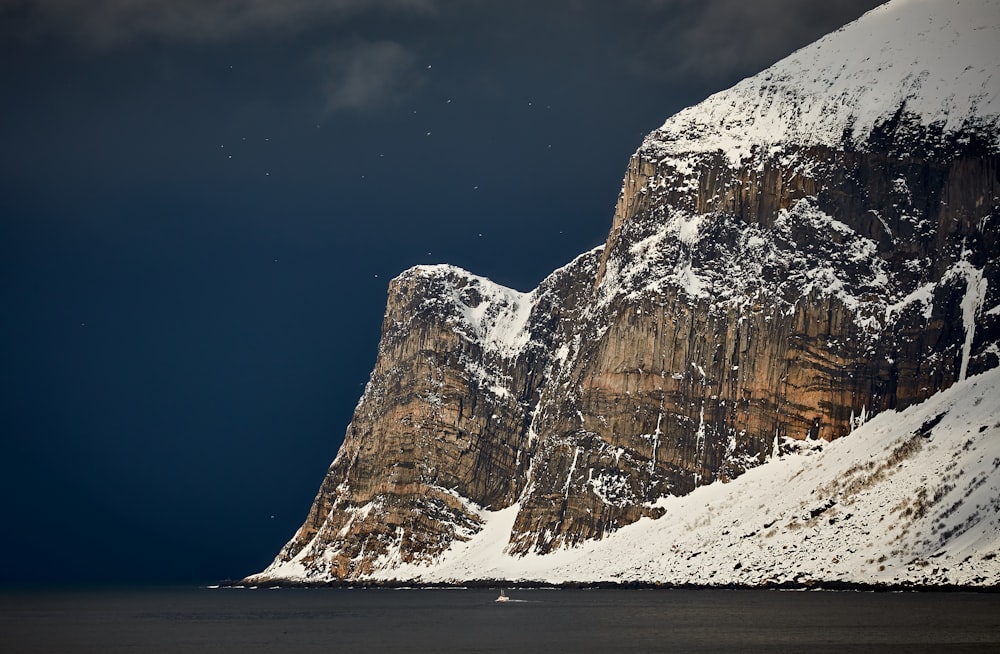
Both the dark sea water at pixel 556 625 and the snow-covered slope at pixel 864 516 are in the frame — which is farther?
the snow-covered slope at pixel 864 516

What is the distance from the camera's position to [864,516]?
163m

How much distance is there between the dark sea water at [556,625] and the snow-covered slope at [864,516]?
5.62 m

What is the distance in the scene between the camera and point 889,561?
5965 inches

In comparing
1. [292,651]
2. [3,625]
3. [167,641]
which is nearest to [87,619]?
[3,625]

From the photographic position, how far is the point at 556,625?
116 metres

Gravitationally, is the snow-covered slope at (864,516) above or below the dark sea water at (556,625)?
above

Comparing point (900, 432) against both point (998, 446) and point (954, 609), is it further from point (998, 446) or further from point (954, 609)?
point (954, 609)

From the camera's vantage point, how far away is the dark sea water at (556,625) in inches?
3767

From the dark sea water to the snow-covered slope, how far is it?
18.4ft

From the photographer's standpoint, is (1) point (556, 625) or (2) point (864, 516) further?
(2) point (864, 516)

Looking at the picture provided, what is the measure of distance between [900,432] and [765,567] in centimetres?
2856

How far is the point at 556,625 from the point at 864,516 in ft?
200

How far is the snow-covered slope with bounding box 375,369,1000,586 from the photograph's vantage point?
148 m

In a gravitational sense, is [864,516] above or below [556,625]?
above
